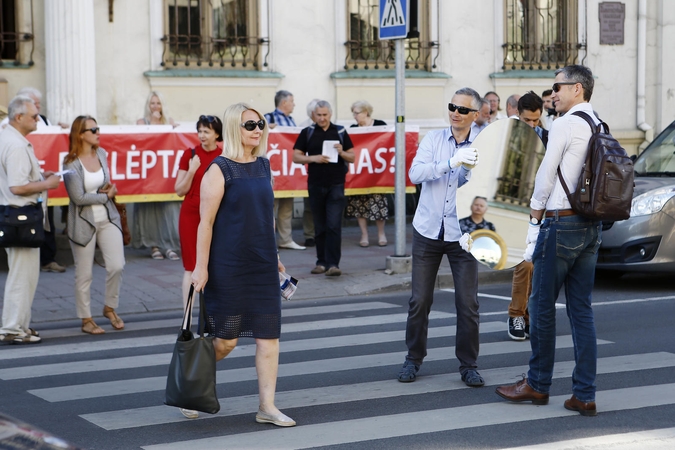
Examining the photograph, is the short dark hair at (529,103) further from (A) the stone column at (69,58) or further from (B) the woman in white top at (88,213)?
(A) the stone column at (69,58)

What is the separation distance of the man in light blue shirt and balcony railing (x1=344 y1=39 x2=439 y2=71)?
10.0 meters

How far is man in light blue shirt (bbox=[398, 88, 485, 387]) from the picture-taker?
6766 mm

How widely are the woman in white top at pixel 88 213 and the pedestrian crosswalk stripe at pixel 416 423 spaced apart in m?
3.82

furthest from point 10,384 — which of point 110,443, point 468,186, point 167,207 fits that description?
point 167,207

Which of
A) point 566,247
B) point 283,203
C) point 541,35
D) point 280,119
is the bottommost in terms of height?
point 283,203

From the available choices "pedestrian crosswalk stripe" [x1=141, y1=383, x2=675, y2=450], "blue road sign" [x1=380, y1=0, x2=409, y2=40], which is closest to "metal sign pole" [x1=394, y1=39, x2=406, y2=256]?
"blue road sign" [x1=380, y1=0, x2=409, y2=40]

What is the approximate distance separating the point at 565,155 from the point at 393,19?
6.22 meters

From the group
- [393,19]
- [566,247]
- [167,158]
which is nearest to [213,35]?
[167,158]

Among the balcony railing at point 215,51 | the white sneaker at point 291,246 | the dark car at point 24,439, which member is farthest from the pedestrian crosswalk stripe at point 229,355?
the balcony railing at point 215,51

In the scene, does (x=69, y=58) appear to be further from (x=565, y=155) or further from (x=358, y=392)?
(x=565, y=155)

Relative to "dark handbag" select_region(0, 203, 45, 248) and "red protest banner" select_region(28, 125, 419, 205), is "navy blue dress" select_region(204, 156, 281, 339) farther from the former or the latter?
"red protest banner" select_region(28, 125, 419, 205)

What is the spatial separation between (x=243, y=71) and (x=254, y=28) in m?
0.73

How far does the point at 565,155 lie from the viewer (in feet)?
19.4

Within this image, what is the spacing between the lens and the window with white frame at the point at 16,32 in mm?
14516
